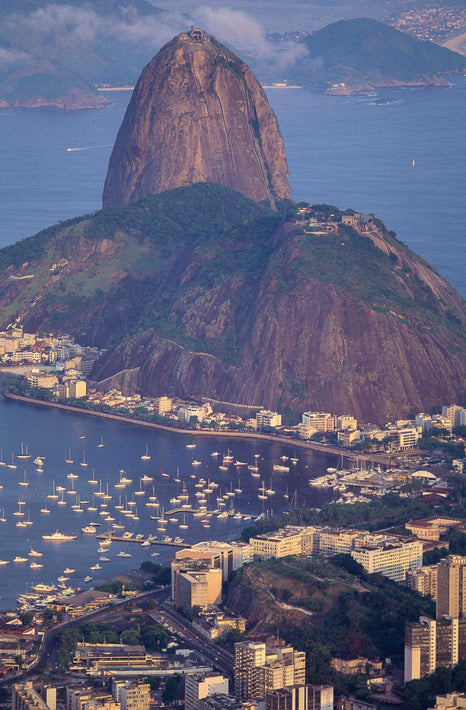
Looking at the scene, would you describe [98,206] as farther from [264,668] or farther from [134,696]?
[134,696]

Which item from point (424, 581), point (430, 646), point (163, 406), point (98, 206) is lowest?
point (430, 646)

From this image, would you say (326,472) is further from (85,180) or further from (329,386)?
(85,180)

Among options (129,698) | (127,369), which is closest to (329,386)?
(127,369)

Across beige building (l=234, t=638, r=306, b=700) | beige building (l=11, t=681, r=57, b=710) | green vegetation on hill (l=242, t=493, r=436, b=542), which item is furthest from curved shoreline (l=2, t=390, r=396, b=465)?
beige building (l=11, t=681, r=57, b=710)

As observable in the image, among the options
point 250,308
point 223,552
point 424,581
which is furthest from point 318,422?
point 424,581

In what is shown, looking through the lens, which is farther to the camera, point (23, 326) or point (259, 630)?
point (23, 326)

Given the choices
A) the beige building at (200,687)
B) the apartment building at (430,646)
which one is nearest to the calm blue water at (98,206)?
the beige building at (200,687)

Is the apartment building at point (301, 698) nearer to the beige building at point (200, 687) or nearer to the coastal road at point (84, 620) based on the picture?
the beige building at point (200, 687)
